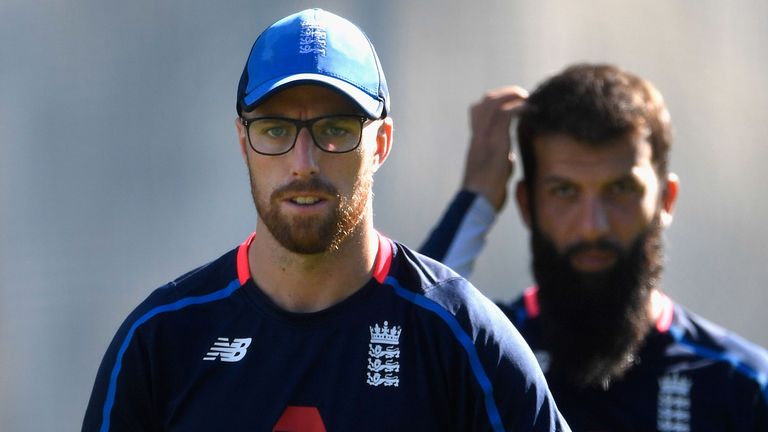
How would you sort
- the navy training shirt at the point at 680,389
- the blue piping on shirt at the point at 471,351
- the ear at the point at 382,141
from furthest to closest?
1. the navy training shirt at the point at 680,389
2. the ear at the point at 382,141
3. the blue piping on shirt at the point at 471,351

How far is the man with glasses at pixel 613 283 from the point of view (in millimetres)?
3762

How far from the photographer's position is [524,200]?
4.14 meters

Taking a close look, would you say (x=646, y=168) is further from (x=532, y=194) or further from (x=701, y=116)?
(x=701, y=116)

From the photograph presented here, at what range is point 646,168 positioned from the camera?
393cm

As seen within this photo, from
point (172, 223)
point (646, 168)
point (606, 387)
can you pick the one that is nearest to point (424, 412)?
point (606, 387)

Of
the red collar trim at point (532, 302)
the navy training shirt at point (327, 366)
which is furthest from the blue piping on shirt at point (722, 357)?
the navy training shirt at point (327, 366)

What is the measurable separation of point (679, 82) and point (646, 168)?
4.44 feet

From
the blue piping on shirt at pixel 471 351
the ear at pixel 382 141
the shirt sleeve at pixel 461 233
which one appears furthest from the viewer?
the shirt sleeve at pixel 461 233

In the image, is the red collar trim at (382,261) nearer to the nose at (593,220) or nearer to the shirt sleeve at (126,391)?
the shirt sleeve at (126,391)

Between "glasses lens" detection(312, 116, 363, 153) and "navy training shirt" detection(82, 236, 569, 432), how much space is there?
30 cm

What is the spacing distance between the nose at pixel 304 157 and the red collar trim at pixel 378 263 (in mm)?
285

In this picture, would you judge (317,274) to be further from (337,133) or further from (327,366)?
(337,133)

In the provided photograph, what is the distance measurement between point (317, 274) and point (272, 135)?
325 mm

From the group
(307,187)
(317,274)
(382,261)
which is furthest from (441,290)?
(307,187)
